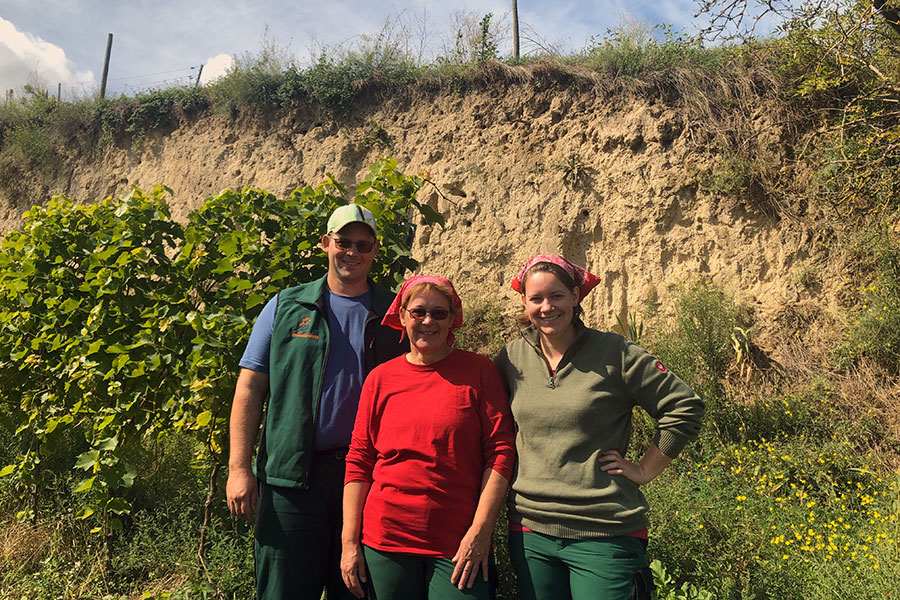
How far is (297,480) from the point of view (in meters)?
2.31

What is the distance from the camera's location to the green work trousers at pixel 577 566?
1.95 m

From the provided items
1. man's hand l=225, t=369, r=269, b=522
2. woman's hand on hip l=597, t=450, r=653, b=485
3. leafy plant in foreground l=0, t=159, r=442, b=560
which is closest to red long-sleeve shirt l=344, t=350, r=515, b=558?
woman's hand on hip l=597, t=450, r=653, b=485

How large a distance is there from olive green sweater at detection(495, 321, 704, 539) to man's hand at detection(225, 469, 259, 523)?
1.11 meters

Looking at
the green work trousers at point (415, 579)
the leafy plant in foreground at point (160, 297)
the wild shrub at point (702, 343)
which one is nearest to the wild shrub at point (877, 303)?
the wild shrub at point (702, 343)

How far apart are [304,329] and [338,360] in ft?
0.65

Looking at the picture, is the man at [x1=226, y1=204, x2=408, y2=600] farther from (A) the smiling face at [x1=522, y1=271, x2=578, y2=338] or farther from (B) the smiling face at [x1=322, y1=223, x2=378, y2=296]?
(A) the smiling face at [x1=522, y1=271, x2=578, y2=338]

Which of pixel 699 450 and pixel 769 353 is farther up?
pixel 769 353

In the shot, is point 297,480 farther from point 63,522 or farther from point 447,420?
point 63,522

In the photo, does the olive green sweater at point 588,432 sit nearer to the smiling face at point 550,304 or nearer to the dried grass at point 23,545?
the smiling face at point 550,304

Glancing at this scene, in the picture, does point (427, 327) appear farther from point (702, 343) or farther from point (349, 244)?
point (702, 343)

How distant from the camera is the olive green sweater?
202cm

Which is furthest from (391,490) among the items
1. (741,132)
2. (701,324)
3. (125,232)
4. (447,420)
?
(741,132)

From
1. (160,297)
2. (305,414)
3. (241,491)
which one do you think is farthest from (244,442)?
(160,297)

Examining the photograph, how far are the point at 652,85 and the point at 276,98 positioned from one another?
5854 mm
